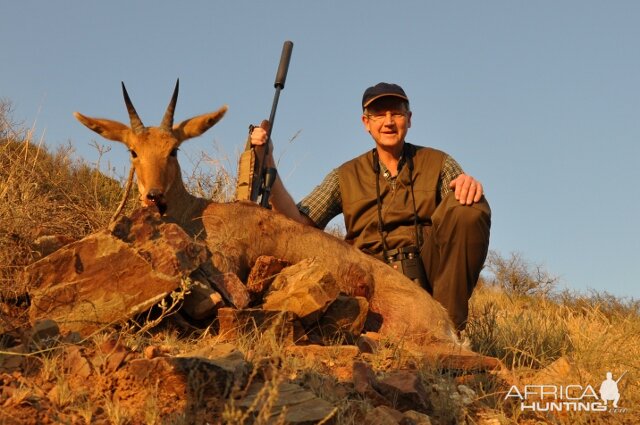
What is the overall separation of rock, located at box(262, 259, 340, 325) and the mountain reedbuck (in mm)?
696

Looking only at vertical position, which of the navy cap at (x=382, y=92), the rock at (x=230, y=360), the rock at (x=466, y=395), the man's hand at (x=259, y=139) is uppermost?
the navy cap at (x=382, y=92)

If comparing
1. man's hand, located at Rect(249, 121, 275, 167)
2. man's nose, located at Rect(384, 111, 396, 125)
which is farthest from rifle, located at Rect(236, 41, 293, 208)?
man's nose, located at Rect(384, 111, 396, 125)

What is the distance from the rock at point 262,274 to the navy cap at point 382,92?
2.40m

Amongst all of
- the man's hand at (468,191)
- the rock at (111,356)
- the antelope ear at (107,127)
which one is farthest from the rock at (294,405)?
the antelope ear at (107,127)

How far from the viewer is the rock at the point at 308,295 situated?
487 cm

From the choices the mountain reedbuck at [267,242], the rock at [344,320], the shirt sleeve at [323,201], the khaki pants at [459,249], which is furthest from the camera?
the shirt sleeve at [323,201]

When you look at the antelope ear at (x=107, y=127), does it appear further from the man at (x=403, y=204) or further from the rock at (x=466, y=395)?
the rock at (x=466, y=395)

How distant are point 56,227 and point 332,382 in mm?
3552

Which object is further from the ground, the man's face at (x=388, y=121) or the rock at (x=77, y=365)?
the man's face at (x=388, y=121)

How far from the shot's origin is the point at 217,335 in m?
4.72

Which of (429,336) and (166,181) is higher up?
(166,181)

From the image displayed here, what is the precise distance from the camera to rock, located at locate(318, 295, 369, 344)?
204 inches

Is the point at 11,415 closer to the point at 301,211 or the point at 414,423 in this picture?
the point at 414,423

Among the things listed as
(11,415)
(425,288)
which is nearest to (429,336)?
(425,288)
